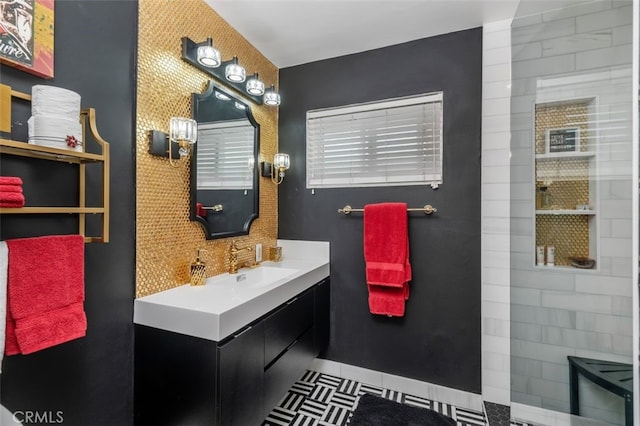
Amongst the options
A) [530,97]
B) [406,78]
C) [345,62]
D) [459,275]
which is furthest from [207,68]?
[459,275]

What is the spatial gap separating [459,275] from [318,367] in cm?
132

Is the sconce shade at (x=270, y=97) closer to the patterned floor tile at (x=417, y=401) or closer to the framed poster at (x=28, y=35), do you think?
the framed poster at (x=28, y=35)

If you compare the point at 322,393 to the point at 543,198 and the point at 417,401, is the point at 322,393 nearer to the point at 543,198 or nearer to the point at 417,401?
the point at 417,401

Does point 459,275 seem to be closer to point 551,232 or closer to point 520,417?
point 551,232

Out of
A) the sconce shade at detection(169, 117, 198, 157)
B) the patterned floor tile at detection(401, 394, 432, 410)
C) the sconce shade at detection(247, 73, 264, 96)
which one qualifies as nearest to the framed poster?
the sconce shade at detection(169, 117, 198, 157)

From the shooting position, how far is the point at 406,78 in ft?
6.53

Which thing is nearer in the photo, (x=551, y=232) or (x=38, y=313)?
(x=38, y=313)

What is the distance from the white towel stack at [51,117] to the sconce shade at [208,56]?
2.44 feet

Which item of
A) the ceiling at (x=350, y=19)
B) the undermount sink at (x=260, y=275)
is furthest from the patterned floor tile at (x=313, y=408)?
the ceiling at (x=350, y=19)

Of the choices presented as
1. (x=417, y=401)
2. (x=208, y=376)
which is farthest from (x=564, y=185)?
(x=208, y=376)

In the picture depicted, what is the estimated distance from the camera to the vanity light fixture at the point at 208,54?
146 centimetres

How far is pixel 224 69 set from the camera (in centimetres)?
171

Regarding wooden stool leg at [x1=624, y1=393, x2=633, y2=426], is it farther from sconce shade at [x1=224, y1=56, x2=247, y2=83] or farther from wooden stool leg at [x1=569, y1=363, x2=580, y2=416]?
sconce shade at [x1=224, y1=56, x2=247, y2=83]

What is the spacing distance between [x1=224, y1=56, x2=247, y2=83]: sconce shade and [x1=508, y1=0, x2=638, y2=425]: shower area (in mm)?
1712
